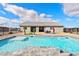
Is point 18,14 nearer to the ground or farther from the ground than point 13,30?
farther from the ground

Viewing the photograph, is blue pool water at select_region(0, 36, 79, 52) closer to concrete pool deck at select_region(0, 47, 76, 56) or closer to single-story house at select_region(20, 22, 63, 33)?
concrete pool deck at select_region(0, 47, 76, 56)

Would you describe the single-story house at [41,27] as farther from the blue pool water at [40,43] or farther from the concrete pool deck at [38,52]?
the concrete pool deck at [38,52]

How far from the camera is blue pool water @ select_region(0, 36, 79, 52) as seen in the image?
13.1ft

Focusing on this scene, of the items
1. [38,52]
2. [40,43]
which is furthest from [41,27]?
[38,52]

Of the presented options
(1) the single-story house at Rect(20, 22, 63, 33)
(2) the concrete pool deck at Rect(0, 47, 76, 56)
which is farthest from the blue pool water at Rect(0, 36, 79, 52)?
(1) the single-story house at Rect(20, 22, 63, 33)

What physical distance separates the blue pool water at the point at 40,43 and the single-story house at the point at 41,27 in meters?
0.24

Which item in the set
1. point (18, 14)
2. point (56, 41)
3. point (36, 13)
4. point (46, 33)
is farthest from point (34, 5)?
point (56, 41)

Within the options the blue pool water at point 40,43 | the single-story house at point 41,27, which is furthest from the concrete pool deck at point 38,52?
the single-story house at point 41,27

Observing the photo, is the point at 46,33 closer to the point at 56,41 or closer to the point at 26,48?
the point at 56,41

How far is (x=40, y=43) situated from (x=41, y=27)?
17.9 inches

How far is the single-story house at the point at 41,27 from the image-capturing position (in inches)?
A: 163

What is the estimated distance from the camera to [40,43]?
4031 millimetres

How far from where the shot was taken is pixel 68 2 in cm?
395

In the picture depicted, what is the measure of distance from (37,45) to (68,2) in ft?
4.45
